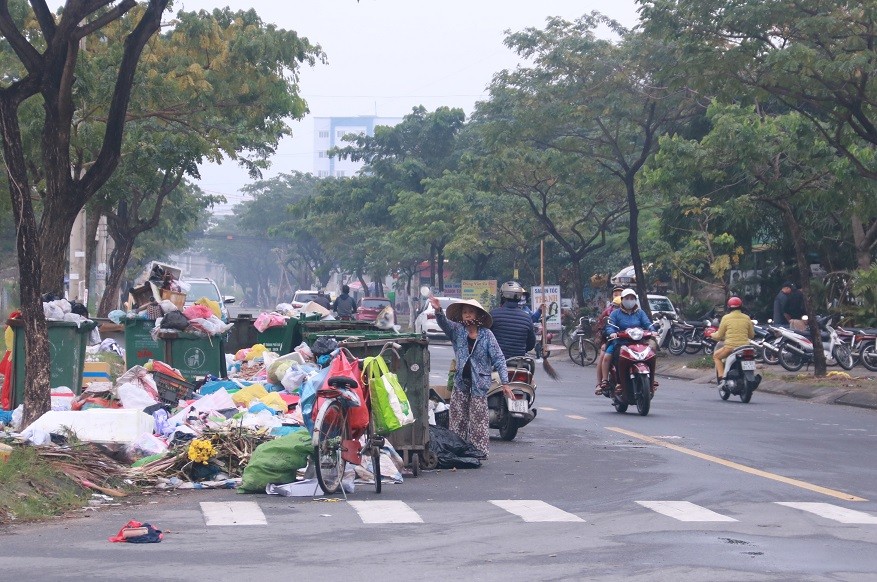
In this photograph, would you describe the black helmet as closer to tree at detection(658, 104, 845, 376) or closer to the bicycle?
the bicycle

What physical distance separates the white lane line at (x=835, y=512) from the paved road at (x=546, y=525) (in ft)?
0.07

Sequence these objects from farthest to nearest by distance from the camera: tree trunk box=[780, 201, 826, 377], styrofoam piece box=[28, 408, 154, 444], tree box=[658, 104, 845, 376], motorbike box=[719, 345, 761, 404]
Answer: tree trunk box=[780, 201, 826, 377]
tree box=[658, 104, 845, 376]
motorbike box=[719, 345, 761, 404]
styrofoam piece box=[28, 408, 154, 444]

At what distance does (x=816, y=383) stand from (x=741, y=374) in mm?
3330

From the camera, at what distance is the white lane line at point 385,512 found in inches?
347

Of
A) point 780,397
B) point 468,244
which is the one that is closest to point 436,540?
point 780,397

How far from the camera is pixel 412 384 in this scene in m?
11.9

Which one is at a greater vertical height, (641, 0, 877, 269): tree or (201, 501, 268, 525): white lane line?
(641, 0, 877, 269): tree

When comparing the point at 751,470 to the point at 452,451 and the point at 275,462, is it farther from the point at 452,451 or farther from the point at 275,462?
the point at 275,462

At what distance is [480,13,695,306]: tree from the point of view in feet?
104

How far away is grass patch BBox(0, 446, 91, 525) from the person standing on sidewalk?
4.11 meters

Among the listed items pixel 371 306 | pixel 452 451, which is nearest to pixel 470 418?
pixel 452 451

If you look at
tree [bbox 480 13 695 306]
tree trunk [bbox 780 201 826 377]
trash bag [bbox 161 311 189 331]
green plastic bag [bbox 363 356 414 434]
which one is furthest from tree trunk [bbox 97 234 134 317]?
green plastic bag [bbox 363 356 414 434]

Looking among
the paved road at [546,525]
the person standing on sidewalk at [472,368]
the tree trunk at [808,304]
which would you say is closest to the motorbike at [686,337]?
the tree trunk at [808,304]

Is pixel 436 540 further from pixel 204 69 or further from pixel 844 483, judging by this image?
pixel 204 69
